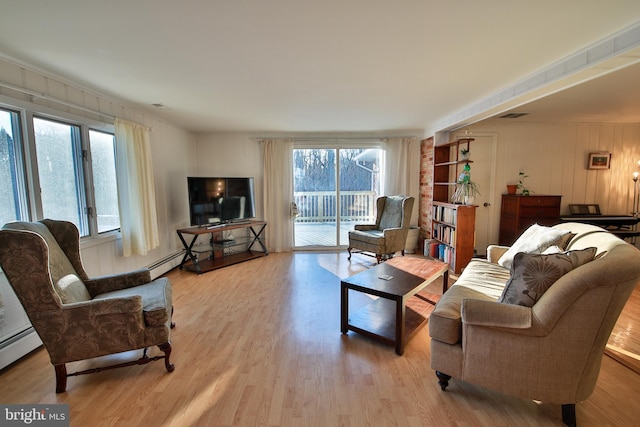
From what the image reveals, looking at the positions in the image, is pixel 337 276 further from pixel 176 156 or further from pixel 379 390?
pixel 176 156

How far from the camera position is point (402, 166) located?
5.18 meters

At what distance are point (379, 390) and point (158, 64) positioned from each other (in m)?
2.78

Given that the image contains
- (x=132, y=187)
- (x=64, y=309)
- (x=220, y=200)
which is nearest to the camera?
(x=64, y=309)

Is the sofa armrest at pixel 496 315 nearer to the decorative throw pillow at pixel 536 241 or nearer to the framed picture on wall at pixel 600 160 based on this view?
the decorative throw pillow at pixel 536 241

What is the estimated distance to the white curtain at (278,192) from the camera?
5.12 meters

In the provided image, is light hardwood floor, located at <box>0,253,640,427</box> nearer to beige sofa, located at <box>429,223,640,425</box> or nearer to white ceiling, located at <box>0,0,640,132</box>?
beige sofa, located at <box>429,223,640,425</box>

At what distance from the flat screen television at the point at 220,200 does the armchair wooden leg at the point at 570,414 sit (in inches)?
164

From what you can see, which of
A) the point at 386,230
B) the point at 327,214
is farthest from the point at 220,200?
the point at 386,230

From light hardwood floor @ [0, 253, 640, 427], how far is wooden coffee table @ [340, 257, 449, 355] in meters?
0.09

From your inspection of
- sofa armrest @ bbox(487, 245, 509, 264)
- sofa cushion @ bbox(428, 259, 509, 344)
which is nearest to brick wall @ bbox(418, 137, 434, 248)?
sofa armrest @ bbox(487, 245, 509, 264)

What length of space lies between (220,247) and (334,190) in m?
2.26

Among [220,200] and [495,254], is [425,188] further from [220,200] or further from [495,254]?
[220,200]

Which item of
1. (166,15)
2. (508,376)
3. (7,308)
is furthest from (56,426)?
(508,376)

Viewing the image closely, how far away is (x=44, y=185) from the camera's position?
2453mm
